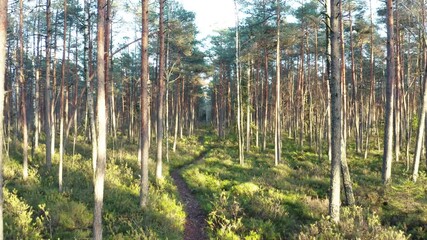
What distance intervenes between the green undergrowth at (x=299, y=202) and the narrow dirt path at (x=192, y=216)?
0.29 metres

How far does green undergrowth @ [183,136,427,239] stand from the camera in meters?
9.52

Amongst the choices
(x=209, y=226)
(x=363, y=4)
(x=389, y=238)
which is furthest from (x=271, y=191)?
(x=363, y=4)

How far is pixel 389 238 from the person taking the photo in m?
8.16

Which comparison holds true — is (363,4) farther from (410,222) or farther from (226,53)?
(410,222)

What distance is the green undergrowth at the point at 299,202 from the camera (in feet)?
31.2

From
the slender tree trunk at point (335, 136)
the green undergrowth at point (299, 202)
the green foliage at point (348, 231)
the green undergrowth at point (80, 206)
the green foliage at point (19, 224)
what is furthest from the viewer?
the slender tree trunk at point (335, 136)

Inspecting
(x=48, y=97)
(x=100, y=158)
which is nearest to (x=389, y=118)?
(x=100, y=158)

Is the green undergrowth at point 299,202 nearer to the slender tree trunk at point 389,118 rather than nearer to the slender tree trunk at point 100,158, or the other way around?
the slender tree trunk at point 389,118

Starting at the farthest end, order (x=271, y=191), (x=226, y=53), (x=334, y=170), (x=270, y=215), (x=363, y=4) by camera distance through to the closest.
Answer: (x=226, y=53), (x=363, y=4), (x=271, y=191), (x=270, y=215), (x=334, y=170)

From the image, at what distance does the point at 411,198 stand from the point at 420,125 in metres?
4.17

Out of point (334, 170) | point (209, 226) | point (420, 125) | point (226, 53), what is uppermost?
point (226, 53)

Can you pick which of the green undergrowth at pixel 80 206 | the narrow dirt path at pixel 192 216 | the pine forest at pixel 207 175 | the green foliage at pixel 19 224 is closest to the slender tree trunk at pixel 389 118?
the pine forest at pixel 207 175

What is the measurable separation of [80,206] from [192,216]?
13.2ft

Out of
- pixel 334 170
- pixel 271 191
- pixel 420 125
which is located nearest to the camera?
pixel 334 170
